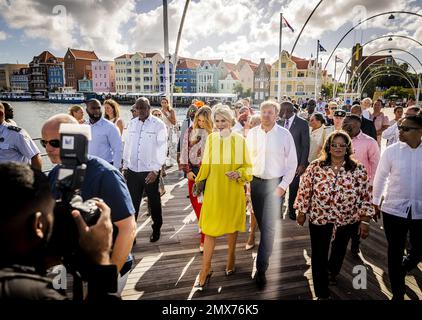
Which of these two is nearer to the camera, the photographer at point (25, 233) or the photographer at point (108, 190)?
the photographer at point (25, 233)

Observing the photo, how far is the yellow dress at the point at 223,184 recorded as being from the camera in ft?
9.66

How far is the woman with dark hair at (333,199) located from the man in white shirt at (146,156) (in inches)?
87.3

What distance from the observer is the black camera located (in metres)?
1.02

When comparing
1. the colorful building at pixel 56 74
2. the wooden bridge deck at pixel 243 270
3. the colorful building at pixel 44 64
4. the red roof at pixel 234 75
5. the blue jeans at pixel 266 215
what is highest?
the red roof at pixel 234 75

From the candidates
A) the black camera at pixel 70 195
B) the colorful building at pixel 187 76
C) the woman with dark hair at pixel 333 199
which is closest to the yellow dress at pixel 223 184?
the woman with dark hair at pixel 333 199

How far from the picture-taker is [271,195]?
314 centimetres

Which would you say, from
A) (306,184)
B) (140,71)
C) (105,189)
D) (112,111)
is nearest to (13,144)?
(112,111)

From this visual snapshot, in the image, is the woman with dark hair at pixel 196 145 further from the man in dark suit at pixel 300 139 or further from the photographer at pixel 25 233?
the photographer at pixel 25 233

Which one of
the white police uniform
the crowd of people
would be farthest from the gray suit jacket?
the white police uniform

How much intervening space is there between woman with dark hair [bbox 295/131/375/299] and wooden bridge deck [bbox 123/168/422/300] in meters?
0.45

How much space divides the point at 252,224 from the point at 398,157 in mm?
2024

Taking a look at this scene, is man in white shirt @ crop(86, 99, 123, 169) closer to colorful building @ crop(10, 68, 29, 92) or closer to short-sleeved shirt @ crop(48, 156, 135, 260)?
short-sleeved shirt @ crop(48, 156, 135, 260)
